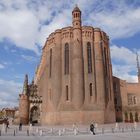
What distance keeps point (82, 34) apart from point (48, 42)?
29.3 feet

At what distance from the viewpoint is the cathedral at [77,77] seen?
43750mm

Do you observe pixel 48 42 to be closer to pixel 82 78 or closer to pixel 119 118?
pixel 82 78

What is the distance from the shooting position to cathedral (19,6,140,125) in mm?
43750

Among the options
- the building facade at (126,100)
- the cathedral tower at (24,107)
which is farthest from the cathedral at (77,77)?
the building facade at (126,100)

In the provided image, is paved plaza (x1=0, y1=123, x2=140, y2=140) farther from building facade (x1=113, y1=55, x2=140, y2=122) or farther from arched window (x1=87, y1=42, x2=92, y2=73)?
building facade (x1=113, y1=55, x2=140, y2=122)

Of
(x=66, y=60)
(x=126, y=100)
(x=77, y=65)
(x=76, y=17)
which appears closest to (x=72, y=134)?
(x=77, y=65)

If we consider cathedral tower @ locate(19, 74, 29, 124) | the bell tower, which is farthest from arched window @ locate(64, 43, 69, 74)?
cathedral tower @ locate(19, 74, 29, 124)

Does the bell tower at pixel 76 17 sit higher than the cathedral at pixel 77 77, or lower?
higher

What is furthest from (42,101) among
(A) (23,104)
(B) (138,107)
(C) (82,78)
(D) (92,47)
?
(B) (138,107)

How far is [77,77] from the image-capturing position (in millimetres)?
44500

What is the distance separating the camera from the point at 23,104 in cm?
5469

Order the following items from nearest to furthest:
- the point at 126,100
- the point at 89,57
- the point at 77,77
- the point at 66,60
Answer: the point at 77,77 < the point at 89,57 < the point at 66,60 < the point at 126,100

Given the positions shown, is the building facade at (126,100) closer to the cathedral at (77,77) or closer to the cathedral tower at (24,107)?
the cathedral at (77,77)

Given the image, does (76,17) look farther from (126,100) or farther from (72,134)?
(72,134)
